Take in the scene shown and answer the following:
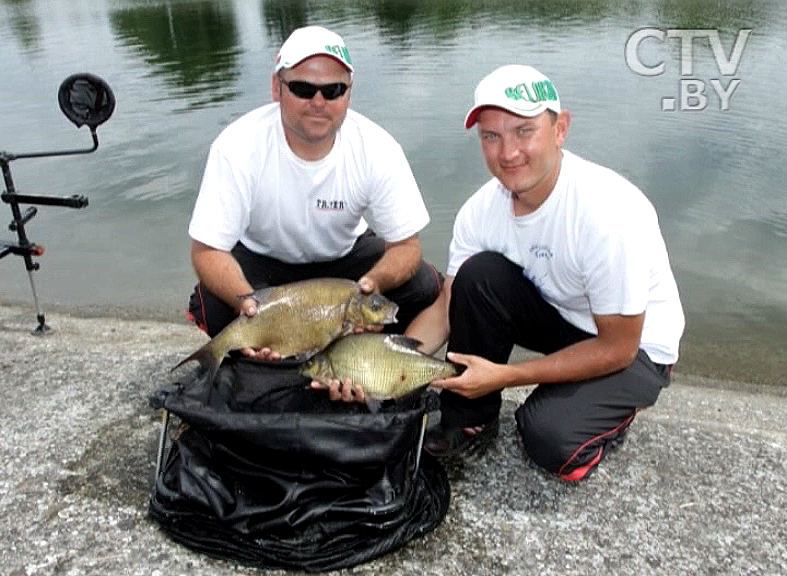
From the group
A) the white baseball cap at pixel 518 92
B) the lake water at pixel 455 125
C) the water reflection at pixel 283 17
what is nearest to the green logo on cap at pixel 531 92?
the white baseball cap at pixel 518 92

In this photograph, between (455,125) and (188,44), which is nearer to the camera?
(455,125)

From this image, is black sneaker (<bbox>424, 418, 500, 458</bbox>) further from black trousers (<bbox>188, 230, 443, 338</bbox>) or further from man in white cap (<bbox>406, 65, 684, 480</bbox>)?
black trousers (<bbox>188, 230, 443, 338</bbox>)

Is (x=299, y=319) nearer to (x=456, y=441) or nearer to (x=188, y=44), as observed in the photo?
(x=456, y=441)

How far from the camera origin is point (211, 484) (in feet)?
8.86

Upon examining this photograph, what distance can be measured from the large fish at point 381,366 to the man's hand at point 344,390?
0.02m

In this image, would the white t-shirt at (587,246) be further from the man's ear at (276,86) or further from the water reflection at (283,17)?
the water reflection at (283,17)

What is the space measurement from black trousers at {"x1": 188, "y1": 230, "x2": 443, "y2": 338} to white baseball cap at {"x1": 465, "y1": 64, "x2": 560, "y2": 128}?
134 centimetres

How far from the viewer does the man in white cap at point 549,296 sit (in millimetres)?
2773

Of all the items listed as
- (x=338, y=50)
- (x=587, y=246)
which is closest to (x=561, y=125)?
(x=587, y=246)

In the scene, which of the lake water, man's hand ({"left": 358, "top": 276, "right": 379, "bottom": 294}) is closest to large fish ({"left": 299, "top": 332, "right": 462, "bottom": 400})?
man's hand ({"left": 358, "top": 276, "right": 379, "bottom": 294})

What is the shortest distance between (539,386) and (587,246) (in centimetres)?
71

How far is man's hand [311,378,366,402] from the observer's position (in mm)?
2900

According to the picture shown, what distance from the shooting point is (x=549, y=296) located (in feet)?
10.5

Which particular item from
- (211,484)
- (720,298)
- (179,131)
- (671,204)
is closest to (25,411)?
(211,484)
